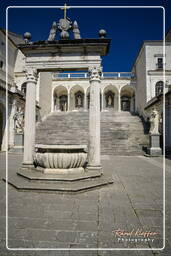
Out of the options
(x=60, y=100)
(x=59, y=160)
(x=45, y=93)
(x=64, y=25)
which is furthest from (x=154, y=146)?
(x=60, y=100)

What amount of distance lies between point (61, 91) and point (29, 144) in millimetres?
29832

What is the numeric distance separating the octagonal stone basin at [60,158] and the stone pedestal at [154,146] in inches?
403

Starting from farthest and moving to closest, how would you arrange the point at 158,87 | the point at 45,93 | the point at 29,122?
the point at 45,93
the point at 158,87
the point at 29,122

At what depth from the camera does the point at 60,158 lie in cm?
528

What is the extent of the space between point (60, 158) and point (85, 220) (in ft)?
8.52

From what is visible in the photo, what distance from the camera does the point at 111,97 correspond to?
112 ft

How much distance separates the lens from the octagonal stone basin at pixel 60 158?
5285 millimetres

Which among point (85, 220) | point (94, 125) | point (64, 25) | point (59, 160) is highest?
point (64, 25)

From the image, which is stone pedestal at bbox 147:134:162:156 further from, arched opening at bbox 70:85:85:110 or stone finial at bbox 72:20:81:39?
arched opening at bbox 70:85:85:110

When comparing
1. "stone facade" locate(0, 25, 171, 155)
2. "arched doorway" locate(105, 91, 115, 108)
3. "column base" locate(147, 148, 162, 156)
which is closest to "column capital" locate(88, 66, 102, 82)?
"column base" locate(147, 148, 162, 156)

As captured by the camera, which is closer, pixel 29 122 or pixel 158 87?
pixel 29 122

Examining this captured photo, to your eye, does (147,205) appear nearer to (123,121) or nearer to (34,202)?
(34,202)

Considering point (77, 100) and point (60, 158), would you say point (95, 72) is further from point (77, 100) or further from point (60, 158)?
point (77, 100)

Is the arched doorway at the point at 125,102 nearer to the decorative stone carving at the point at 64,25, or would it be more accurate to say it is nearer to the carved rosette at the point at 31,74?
the decorative stone carving at the point at 64,25
